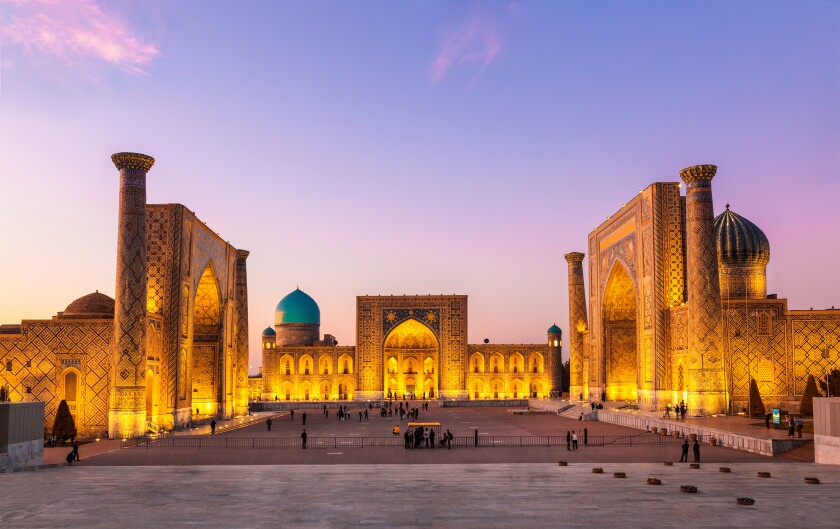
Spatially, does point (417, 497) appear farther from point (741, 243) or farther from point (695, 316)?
point (741, 243)

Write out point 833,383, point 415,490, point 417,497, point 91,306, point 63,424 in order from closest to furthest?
point 417,497, point 415,490, point 63,424, point 91,306, point 833,383

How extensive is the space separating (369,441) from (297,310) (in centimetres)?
4242

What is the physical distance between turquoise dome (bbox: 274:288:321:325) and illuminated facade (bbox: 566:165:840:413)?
29.9 metres

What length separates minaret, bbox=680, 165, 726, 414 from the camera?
105 feet

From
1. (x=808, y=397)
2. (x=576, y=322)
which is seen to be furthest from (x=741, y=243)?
(x=576, y=322)

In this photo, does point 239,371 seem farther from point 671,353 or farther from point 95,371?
point 671,353

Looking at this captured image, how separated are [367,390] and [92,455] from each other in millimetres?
38522

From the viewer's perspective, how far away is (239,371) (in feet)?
145

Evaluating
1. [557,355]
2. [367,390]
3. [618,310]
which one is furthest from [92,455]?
[557,355]

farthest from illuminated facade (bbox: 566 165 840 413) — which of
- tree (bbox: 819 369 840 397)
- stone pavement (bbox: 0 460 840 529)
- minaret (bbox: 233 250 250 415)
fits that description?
minaret (bbox: 233 250 250 415)

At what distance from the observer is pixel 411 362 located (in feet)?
210

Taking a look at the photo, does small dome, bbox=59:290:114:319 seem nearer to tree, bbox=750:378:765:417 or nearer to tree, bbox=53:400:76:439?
tree, bbox=53:400:76:439

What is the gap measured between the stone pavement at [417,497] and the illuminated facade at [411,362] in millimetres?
41847

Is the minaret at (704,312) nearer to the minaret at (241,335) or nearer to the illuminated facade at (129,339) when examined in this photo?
the illuminated facade at (129,339)
